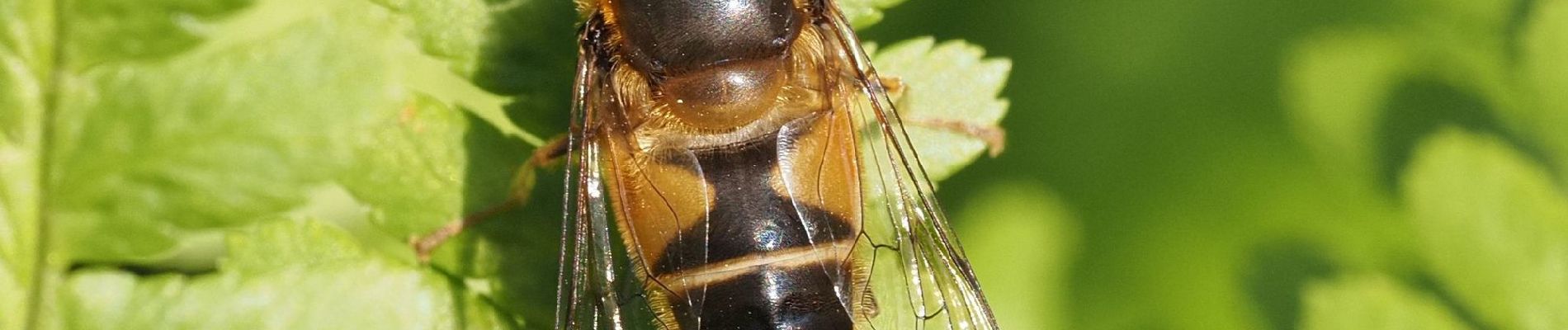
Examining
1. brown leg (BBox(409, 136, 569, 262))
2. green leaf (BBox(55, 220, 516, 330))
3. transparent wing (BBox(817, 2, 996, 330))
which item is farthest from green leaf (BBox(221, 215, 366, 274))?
transparent wing (BBox(817, 2, 996, 330))

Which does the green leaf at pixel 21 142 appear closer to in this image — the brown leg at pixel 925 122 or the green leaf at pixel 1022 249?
the brown leg at pixel 925 122

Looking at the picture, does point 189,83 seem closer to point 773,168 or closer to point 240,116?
Answer: point 240,116

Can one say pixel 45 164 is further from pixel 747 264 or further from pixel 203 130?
pixel 747 264

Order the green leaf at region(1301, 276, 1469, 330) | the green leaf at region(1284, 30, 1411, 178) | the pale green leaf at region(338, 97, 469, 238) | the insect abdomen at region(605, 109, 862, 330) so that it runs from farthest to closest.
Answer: the green leaf at region(1284, 30, 1411, 178) < the green leaf at region(1301, 276, 1469, 330) < the pale green leaf at region(338, 97, 469, 238) < the insect abdomen at region(605, 109, 862, 330)

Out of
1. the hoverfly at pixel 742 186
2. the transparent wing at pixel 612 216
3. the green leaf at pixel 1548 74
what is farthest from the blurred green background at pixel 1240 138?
the transparent wing at pixel 612 216

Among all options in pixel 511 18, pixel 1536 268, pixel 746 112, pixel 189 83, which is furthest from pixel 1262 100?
pixel 189 83

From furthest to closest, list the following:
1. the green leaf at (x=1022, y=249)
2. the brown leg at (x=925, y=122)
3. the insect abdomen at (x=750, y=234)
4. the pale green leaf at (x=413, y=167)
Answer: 1. the green leaf at (x=1022, y=249)
2. the brown leg at (x=925, y=122)
3. the pale green leaf at (x=413, y=167)
4. the insect abdomen at (x=750, y=234)

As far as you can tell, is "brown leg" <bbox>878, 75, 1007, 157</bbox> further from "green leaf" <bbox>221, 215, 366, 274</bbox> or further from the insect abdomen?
"green leaf" <bbox>221, 215, 366, 274</bbox>
